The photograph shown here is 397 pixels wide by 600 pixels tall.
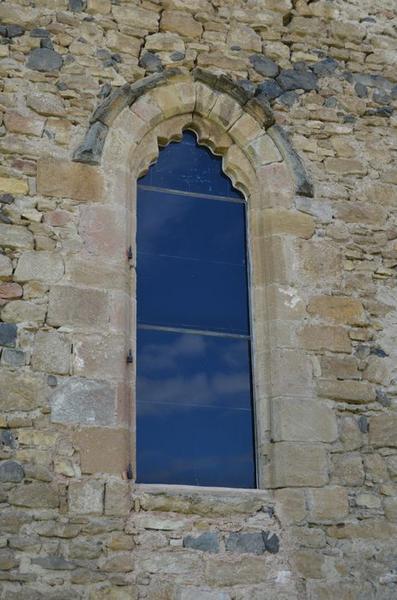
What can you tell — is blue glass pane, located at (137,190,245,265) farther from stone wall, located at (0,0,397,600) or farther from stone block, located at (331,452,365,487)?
stone block, located at (331,452,365,487)

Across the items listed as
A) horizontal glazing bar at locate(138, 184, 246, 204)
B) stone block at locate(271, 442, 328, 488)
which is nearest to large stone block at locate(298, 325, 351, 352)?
stone block at locate(271, 442, 328, 488)

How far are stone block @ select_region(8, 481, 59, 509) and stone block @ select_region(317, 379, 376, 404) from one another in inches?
72.6

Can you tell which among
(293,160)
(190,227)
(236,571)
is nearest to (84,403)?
Answer: (236,571)

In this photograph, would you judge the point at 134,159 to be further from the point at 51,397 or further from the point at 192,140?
the point at 51,397

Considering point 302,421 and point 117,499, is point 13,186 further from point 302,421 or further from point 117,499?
point 302,421

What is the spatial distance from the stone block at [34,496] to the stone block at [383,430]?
2079 millimetres

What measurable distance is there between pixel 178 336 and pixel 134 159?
1251 millimetres

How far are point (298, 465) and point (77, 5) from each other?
3.49 metres

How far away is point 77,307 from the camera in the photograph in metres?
5.95

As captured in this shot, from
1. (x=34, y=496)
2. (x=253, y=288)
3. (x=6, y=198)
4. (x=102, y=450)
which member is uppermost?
(x=6, y=198)

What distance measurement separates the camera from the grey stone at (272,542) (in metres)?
5.79

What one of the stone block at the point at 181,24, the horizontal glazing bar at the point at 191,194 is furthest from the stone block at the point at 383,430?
the stone block at the point at 181,24

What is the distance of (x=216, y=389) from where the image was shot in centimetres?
632

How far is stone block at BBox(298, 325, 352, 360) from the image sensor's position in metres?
6.35
